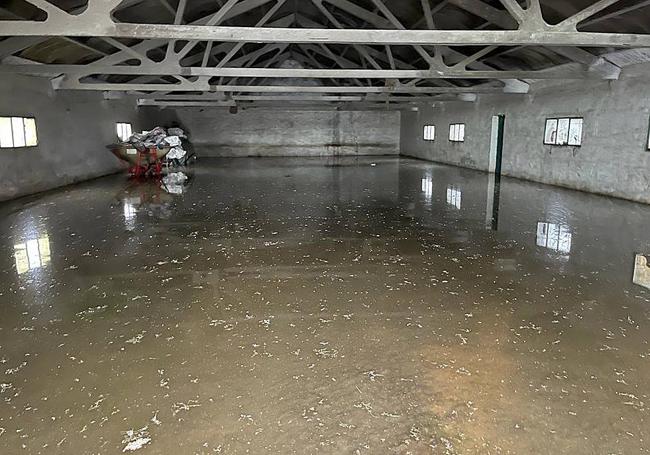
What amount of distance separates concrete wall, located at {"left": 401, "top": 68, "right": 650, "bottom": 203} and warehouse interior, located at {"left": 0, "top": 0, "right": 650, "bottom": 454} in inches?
1.8

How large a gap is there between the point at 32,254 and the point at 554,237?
5508 mm

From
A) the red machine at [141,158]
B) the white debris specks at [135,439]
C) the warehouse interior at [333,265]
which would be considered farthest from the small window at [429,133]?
the white debris specks at [135,439]

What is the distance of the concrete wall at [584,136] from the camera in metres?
7.30

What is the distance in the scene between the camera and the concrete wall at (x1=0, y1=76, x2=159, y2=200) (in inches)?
307

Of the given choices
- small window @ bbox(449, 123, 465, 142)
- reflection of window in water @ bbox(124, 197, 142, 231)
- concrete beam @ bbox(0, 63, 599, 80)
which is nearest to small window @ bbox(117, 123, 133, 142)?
concrete beam @ bbox(0, 63, 599, 80)

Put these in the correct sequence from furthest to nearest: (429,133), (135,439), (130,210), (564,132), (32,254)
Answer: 1. (429,133)
2. (564,132)
3. (130,210)
4. (32,254)
5. (135,439)

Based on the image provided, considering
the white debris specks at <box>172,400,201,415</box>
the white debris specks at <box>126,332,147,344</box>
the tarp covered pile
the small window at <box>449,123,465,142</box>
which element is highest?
the small window at <box>449,123,465,142</box>

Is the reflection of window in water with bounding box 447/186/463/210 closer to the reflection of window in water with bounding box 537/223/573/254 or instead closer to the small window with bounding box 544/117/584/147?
the reflection of window in water with bounding box 537/223/573/254

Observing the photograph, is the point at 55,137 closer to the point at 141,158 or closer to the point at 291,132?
the point at 141,158

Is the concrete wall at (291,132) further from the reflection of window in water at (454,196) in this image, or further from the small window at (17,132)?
the reflection of window in water at (454,196)

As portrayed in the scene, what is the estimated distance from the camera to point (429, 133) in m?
16.4

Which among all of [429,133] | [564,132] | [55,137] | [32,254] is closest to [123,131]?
[55,137]

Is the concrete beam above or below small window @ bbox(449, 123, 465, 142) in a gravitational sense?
above

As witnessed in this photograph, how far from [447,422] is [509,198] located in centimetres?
678
